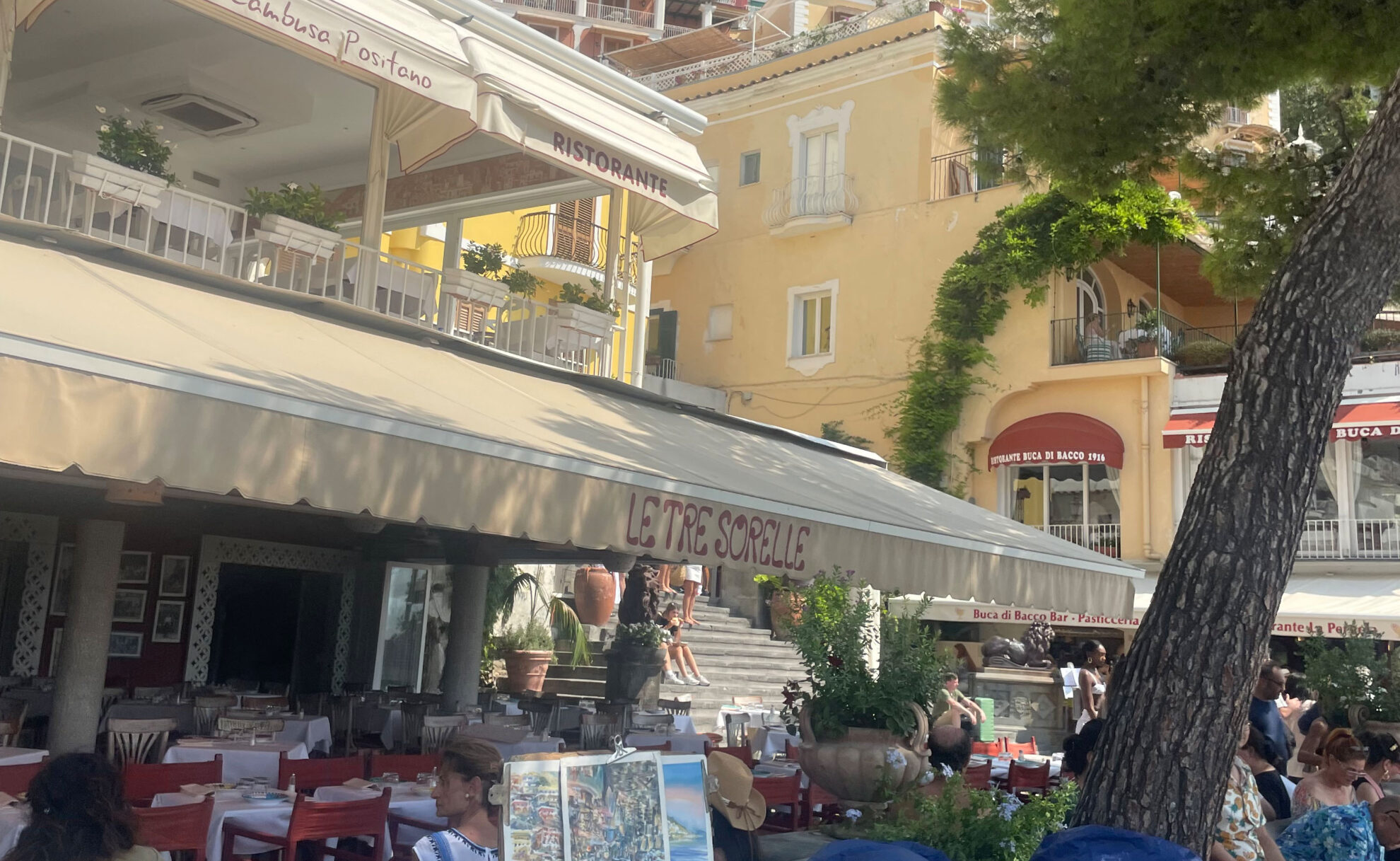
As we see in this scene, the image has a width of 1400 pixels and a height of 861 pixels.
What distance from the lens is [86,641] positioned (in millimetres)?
9484

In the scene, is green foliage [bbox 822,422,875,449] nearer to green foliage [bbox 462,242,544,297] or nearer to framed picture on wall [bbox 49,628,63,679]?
green foliage [bbox 462,242,544,297]

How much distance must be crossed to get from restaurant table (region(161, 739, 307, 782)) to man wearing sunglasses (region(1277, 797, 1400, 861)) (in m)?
5.67

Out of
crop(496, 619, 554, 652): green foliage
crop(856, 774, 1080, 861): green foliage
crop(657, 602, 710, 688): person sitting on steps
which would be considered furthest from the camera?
crop(496, 619, 554, 652): green foliage

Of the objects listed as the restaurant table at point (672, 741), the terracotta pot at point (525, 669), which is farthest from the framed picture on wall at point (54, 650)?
the terracotta pot at point (525, 669)

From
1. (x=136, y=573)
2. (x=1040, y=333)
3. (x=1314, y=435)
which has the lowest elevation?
(x=136, y=573)

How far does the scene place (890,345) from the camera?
2639cm

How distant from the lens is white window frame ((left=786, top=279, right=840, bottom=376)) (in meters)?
27.4

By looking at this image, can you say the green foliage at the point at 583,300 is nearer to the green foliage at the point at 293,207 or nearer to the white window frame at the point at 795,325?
the green foliage at the point at 293,207

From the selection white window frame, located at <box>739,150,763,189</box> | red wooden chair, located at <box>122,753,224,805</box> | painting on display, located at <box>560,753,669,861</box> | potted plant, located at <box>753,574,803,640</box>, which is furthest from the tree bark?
white window frame, located at <box>739,150,763,189</box>

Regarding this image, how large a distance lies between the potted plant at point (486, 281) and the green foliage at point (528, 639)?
6.54 m

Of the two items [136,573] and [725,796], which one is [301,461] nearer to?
[725,796]

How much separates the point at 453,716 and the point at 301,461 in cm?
533

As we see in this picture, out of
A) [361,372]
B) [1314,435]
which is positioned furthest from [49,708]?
[1314,435]

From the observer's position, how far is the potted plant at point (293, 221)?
32.2 ft
